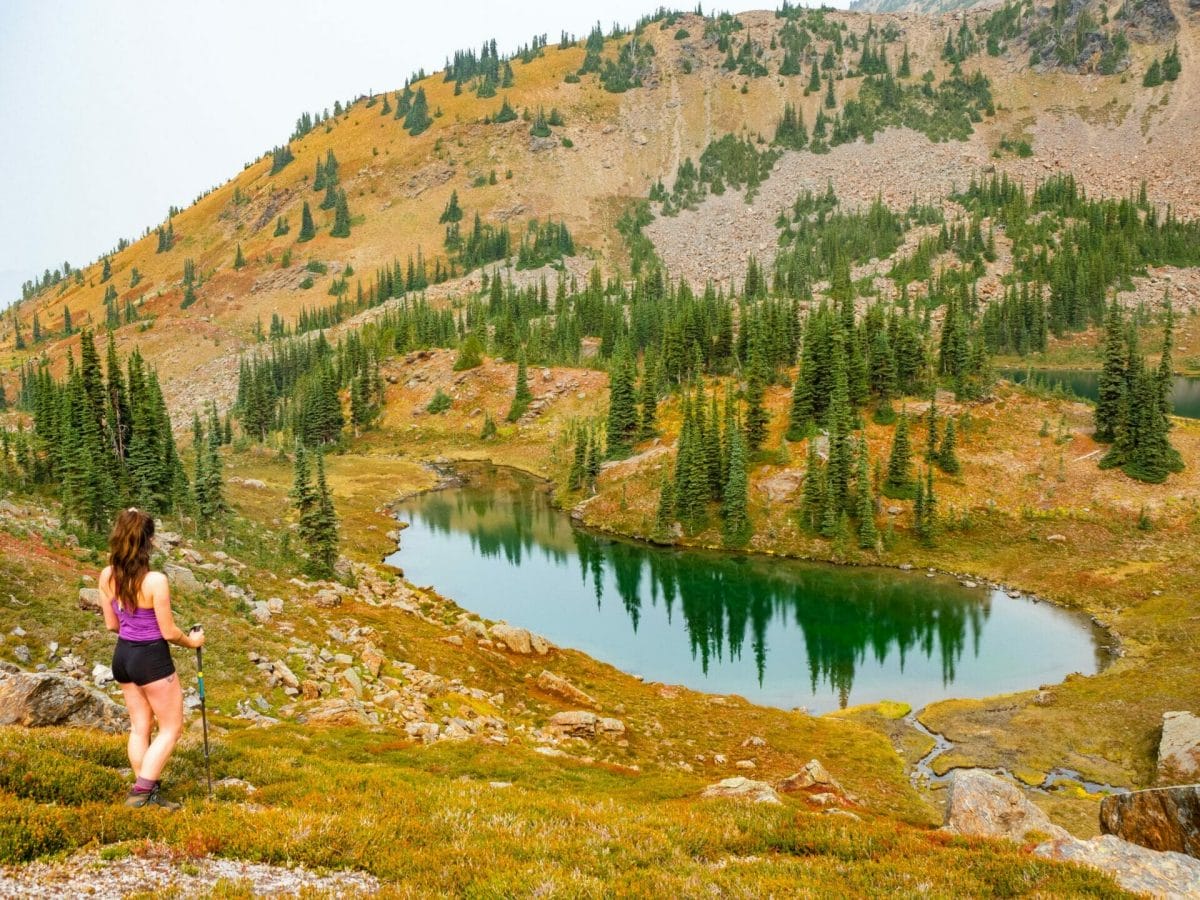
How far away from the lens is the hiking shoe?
10.9 meters

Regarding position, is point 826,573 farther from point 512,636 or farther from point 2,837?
point 2,837

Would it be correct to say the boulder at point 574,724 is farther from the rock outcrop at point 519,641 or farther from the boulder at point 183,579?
the boulder at point 183,579

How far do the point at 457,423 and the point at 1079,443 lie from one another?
4394 inches

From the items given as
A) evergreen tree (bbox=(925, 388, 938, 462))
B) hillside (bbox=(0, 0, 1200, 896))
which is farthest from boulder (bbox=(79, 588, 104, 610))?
evergreen tree (bbox=(925, 388, 938, 462))

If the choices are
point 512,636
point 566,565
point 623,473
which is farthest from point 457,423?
point 512,636

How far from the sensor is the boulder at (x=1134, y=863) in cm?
1162

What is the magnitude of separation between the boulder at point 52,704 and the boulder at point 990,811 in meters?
21.2

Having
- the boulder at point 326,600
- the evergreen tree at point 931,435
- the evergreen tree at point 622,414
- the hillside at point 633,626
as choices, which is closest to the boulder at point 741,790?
the hillside at point 633,626

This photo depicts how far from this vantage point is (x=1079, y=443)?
290ft

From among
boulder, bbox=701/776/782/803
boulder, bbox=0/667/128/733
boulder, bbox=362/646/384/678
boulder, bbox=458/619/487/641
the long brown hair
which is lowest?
boulder, bbox=458/619/487/641

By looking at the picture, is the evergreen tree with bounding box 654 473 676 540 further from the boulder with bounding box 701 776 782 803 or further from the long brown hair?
the long brown hair

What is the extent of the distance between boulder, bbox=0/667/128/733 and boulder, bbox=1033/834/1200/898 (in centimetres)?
1973

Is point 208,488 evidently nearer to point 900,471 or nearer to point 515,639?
point 515,639

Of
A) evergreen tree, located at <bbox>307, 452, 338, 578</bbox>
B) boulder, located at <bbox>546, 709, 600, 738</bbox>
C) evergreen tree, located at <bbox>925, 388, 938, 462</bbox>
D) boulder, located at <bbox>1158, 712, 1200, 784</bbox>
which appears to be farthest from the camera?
evergreen tree, located at <bbox>925, 388, 938, 462</bbox>
